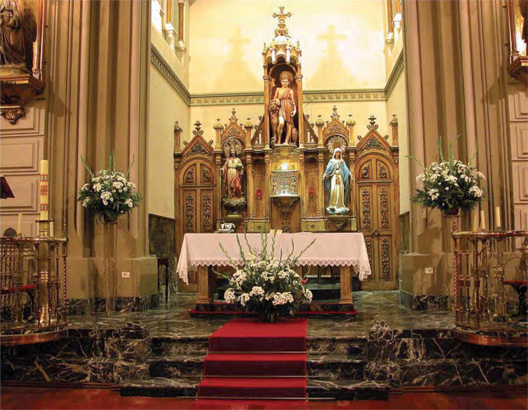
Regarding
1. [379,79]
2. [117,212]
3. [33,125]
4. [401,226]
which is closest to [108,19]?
[33,125]

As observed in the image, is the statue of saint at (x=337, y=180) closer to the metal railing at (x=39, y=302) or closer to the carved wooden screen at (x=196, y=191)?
the carved wooden screen at (x=196, y=191)

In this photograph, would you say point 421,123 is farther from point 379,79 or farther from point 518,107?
point 379,79

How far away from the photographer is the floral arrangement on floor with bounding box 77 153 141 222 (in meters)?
7.29

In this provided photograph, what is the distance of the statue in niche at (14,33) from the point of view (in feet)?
24.5

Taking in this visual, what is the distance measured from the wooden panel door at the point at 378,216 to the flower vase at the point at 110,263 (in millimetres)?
5745

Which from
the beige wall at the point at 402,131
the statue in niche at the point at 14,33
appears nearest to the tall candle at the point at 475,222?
the beige wall at the point at 402,131

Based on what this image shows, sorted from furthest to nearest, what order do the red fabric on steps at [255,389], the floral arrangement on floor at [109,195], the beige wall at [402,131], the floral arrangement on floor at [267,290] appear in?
the beige wall at [402,131], the floral arrangement on floor at [109,195], the floral arrangement on floor at [267,290], the red fabric on steps at [255,389]

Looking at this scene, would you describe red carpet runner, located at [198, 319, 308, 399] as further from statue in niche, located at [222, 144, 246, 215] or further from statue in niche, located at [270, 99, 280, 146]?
statue in niche, located at [270, 99, 280, 146]

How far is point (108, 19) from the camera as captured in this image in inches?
324

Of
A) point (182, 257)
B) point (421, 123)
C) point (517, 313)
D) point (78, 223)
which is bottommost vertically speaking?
point (517, 313)

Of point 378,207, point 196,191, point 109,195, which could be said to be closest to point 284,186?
point 196,191

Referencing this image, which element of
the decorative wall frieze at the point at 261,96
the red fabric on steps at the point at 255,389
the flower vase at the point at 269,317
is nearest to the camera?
the red fabric on steps at the point at 255,389

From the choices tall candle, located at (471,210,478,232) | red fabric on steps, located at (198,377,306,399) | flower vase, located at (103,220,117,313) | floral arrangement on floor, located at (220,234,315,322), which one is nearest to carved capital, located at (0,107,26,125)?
flower vase, located at (103,220,117,313)

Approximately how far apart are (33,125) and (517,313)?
24.0 ft
